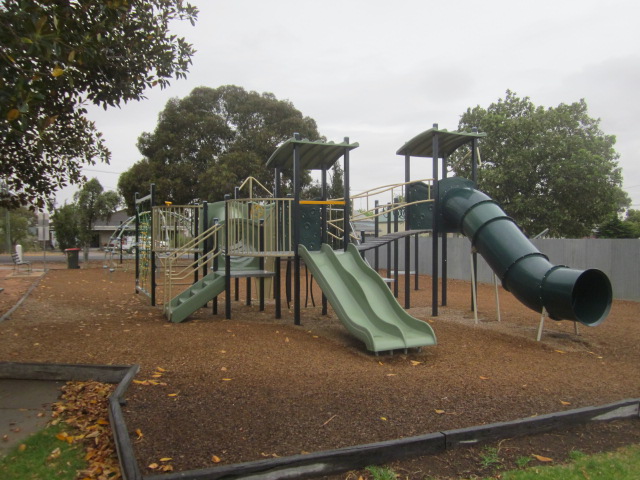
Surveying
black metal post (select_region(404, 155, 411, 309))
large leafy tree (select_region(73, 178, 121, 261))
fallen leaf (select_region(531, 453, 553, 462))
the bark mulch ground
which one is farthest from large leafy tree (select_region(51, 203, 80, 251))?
fallen leaf (select_region(531, 453, 553, 462))

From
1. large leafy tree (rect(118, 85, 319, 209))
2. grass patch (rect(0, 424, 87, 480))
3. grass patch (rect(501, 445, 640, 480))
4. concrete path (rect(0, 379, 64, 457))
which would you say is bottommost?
grass patch (rect(501, 445, 640, 480))

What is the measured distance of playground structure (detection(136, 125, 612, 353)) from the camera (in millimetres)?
7324

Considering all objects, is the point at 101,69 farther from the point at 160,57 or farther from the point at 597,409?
the point at 597,409

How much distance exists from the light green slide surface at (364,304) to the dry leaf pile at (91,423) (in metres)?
3.35

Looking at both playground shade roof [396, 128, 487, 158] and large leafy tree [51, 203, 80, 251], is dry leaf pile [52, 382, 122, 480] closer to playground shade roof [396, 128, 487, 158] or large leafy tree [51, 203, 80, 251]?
playground shade roof [396, 128, 487, 158]

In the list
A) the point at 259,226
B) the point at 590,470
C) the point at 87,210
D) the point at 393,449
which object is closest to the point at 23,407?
the point at 393,449

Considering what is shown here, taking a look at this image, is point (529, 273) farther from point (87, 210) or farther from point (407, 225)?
point (87, 210)

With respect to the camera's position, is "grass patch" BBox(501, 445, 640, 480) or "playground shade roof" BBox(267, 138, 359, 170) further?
"playground shade roof" BBox(267, 138, 359, 170)

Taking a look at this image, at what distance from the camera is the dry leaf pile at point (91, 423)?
11.2 feet

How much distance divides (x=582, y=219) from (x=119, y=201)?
98.3 feet

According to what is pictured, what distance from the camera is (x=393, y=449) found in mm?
3633

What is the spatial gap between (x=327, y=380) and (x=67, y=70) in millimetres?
4260

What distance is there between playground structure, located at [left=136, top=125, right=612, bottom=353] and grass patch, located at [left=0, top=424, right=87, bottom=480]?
3.85 m

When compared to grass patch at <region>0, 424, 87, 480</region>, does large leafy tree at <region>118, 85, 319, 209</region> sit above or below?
above
